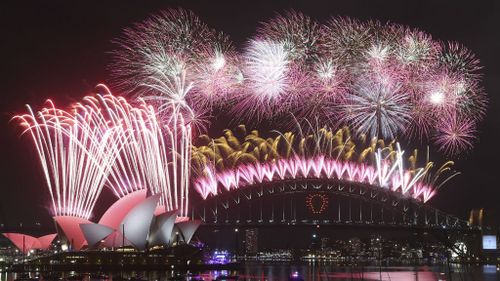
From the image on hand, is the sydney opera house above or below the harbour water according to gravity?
above

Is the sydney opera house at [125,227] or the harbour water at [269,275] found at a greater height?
the sydney opera house at [125,227]

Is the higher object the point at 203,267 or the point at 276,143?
the point at 276,143

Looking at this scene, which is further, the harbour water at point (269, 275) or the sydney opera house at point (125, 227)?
the sydney opera house at point (125, 227)

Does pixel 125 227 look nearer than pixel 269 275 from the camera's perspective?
Yes

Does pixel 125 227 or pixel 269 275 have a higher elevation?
pixel 125 227

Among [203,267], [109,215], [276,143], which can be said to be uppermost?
[276,143]

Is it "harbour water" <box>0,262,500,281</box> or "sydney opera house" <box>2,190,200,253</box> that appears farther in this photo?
"sydney opera house" <box>2,190,200,253</box>

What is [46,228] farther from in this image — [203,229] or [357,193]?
[357,193]

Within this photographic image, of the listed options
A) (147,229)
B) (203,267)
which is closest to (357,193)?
(203,267)
